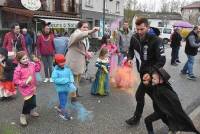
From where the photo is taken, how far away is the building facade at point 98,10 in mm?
30781

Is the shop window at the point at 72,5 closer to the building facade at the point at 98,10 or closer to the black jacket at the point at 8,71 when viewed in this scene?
the building facade at the point at 98,10

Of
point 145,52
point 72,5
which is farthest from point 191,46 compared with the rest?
point 72,5

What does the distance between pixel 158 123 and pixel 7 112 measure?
115 inches

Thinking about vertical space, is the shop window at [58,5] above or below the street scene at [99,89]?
above

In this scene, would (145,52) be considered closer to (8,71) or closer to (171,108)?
(171,108)

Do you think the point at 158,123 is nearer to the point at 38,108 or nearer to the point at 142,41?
the point at 142,41

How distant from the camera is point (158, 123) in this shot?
625 centimetres

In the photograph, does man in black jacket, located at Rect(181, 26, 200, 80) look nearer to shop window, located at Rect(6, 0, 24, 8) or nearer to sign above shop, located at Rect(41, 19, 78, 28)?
sign above shop, located at Rect(41, 19, 78, 28)

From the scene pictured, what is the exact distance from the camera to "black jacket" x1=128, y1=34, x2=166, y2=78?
5418 millimetres

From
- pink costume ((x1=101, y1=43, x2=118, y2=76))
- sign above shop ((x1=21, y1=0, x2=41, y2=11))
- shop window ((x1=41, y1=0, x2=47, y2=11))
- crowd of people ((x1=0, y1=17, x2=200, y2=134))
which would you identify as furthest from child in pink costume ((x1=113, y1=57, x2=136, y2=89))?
shop window ((x1=41, y1=0, x2=47, y2=11))

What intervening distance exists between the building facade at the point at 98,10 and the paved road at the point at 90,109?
20140mm

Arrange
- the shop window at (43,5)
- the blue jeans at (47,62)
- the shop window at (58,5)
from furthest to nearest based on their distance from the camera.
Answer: the shop window at (58,5)
the shop window at (43,5)
the blue jeans at (47,62)

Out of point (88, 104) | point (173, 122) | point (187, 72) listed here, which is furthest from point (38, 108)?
point (187, 72)

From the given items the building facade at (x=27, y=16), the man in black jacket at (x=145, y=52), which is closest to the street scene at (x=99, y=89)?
the man in black jacket at (x=145, y=52)
